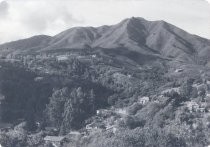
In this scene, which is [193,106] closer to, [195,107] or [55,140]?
[195,107]

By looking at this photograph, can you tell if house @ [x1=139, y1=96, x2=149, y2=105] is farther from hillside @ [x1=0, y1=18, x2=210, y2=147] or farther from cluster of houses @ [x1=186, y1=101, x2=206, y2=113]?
cluster of houses @ [x1=186, y1=101, x2=206, y2=113]

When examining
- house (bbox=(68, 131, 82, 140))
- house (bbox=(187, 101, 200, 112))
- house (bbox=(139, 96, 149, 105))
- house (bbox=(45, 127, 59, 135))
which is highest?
house (bbox=(187, 101, 200, 112))

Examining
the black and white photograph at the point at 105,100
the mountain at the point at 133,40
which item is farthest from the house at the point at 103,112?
the mountain at the point at 133,40

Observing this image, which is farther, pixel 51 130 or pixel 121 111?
pixel 121 111

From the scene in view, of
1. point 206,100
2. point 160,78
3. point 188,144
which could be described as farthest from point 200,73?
point 188,144

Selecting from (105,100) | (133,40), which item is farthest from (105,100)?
(133,40)

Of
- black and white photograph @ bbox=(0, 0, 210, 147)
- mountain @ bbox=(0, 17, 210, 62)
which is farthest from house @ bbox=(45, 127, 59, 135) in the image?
mountain @ bbox=(0, 17, 210, 62)

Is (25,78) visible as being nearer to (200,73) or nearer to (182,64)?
(200,73)
